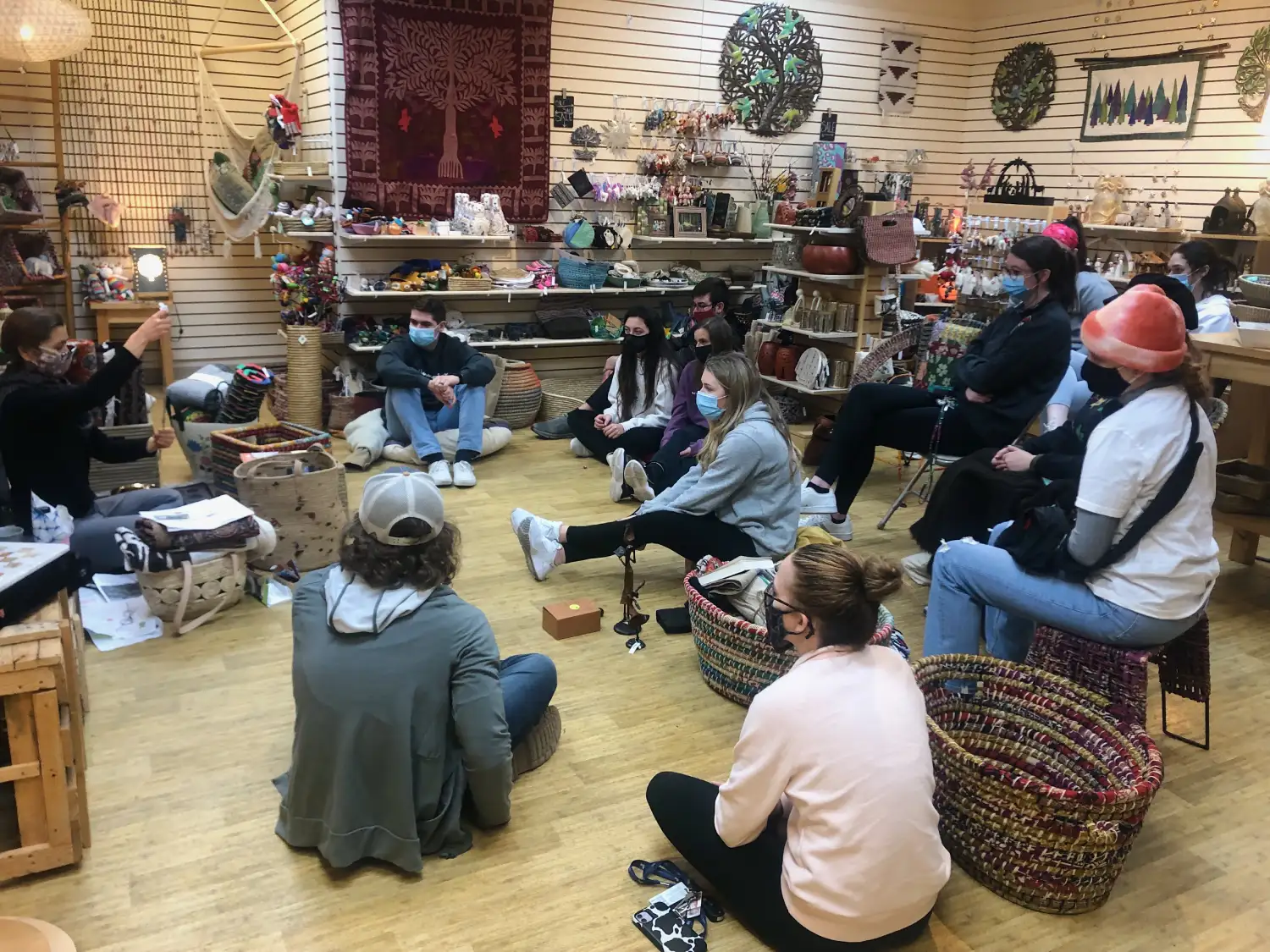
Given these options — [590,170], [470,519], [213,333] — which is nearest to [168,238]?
[213,333]

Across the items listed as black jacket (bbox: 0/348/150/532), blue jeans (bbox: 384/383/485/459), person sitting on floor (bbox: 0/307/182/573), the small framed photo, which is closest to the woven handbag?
the small framed photo

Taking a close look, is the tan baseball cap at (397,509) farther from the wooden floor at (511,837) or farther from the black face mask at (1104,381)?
the black face mask at (1104,381)

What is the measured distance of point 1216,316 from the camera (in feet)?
16.4

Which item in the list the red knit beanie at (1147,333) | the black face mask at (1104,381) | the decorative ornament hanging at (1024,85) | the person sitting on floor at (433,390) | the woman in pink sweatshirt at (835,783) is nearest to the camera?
the woman in pink sweatshirt at (835,783)

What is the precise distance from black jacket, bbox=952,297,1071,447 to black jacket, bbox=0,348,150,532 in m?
3.73

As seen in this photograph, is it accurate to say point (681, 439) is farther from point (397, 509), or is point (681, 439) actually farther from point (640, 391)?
point (397, 509)

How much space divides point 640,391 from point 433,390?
129 cm

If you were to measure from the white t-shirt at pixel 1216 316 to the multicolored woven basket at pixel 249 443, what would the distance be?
15.2ft

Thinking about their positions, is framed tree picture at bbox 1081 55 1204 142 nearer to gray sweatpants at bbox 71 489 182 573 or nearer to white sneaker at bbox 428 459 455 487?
white sneaker at bbox 428 459 455 487

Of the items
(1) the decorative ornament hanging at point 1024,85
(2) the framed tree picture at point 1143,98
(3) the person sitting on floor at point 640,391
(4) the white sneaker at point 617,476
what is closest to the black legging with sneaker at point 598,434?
(3) the person sitting on floor at point 640,391

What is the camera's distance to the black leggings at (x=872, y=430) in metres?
4.86

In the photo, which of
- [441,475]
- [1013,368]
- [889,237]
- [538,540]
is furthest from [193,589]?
[889,237]

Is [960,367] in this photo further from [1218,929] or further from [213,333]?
[213,333]

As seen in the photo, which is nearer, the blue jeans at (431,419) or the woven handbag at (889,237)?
the blue jeans at (431,419)
